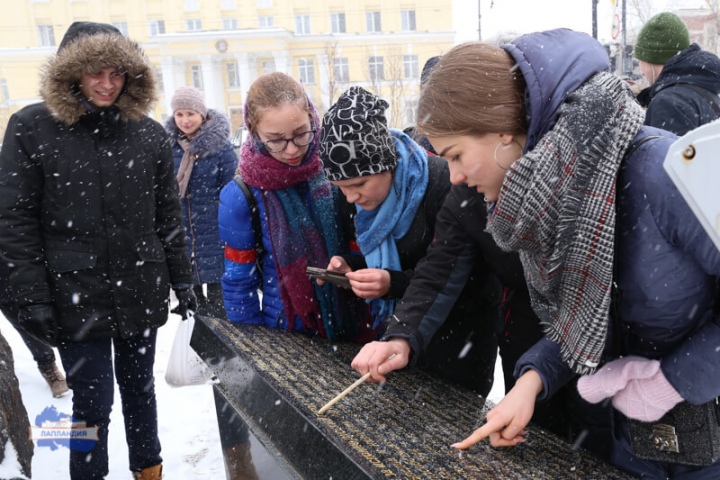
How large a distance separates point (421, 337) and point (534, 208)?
71 centimetres

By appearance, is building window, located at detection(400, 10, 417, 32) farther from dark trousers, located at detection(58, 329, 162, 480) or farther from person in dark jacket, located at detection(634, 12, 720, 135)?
dark trousers, located at detection(58, 329, 162, 480)

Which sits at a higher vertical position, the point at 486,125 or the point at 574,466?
the point at 486,125

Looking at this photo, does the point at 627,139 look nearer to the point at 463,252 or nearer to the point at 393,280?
the point at 463,252

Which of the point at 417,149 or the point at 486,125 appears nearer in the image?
the point at 486,125

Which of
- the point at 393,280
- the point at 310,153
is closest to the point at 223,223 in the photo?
the point at 310,153

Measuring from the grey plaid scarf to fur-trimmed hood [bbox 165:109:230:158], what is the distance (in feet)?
12.1

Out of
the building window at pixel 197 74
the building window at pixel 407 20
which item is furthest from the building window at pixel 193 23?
the building window at pixel 407 20

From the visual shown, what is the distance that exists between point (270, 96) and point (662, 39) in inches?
111

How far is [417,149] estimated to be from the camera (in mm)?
2225

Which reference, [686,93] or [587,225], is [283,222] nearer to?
[587,225]

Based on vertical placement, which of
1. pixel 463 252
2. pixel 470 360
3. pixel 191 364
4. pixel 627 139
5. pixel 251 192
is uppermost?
pixel 627 139

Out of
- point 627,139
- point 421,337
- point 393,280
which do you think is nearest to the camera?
point 627,139

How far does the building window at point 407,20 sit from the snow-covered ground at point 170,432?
37.2m

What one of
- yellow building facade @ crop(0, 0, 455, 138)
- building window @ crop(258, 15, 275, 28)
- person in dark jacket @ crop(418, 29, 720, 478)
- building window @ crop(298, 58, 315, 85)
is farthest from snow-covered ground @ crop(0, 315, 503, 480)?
building window @ crop(258, 15, 275, 28)
